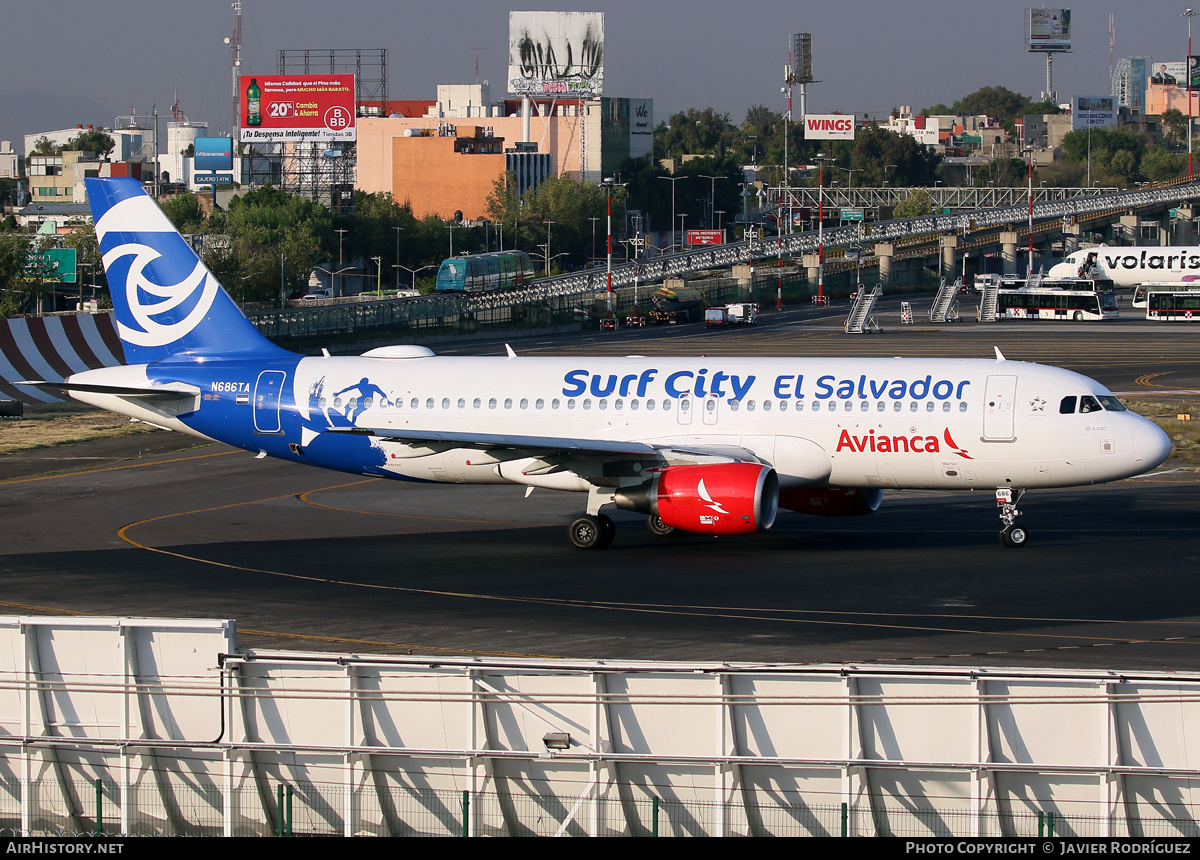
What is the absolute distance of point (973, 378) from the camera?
35344 mm

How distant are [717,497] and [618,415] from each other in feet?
16.5

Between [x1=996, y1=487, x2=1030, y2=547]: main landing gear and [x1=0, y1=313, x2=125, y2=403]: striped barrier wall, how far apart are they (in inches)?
1929

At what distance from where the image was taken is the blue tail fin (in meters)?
40.2

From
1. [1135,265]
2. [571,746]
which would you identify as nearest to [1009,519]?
[571,746]

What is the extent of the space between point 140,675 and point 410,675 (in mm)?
3796

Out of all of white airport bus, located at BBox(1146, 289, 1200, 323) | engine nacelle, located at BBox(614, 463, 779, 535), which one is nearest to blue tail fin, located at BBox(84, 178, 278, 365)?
engine nacelle, located at BBox(614, 463, 779, 535)

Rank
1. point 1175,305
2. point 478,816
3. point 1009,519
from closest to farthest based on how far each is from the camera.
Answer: point 478,816
point 1009,519
point 1175,305

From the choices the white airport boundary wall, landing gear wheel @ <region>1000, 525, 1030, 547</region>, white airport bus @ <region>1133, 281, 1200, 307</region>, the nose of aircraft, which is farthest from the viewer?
white airport bus @ <region>1133, 281, 1200, 307</region>

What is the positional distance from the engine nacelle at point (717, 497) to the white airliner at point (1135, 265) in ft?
376

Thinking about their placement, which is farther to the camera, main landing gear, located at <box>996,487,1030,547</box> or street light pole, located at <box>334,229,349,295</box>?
street light pole, located at <box>334,229,349,295</box>

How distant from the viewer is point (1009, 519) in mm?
35500

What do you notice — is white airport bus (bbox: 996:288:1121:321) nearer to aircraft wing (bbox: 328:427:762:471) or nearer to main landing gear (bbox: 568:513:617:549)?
aircraft wing (bbox: 328:427:762:471)

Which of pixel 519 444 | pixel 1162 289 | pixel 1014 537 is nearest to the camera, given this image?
pixel 519 444

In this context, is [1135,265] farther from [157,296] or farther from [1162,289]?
[157,296]
